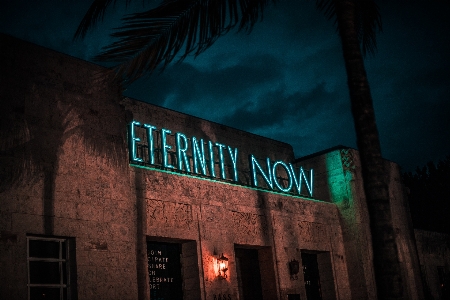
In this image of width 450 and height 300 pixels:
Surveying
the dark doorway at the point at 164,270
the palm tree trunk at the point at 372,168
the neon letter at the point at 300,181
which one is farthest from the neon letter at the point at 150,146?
the palm tree trunk at the point at 372,168

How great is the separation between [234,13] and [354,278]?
1413 centimetres

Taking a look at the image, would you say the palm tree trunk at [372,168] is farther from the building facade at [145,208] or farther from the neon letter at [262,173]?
the neon letter at [262,173]

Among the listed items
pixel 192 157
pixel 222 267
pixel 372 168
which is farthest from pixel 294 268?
pixel 372 168

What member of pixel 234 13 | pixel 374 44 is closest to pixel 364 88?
pixel 234 13

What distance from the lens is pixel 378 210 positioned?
696 cm

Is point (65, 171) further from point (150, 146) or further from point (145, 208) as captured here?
point (150, 146)

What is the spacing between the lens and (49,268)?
10359 millimetres

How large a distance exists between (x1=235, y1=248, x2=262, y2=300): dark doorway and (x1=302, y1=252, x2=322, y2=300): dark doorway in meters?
2.49

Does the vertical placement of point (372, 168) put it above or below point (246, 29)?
below

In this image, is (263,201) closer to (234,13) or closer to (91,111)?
(91,111)

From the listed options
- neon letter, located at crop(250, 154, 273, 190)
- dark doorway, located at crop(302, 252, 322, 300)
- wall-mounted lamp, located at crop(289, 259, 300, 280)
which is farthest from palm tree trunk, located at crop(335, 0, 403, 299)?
dark doorway, located at crop(302, 252, 322, 300)

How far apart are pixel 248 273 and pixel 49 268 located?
8.10 meters

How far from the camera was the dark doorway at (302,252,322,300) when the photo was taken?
1838 centimetres

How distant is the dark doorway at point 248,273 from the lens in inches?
655
